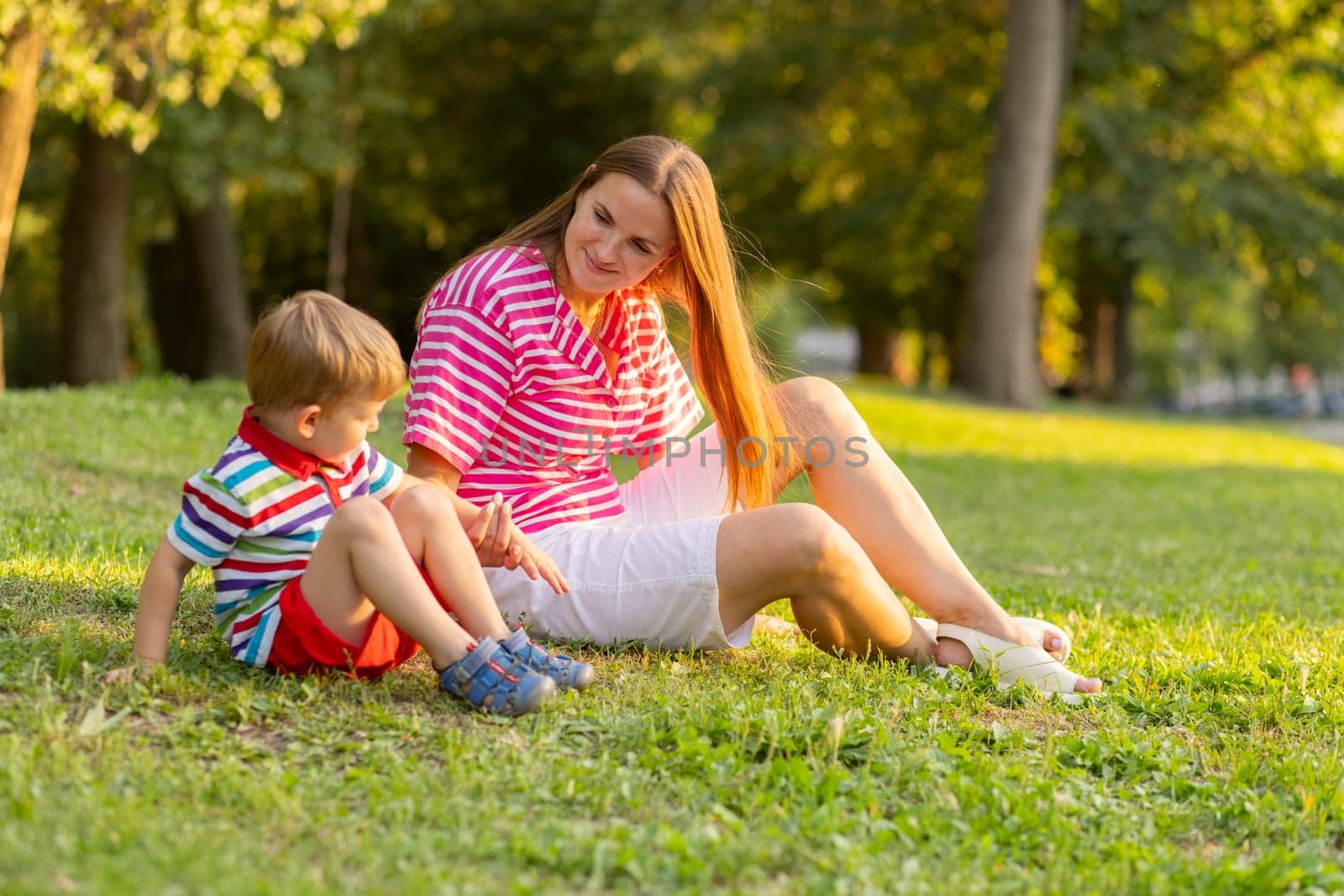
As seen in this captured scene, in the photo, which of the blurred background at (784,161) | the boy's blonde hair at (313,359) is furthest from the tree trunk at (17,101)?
the boy's blonde hair at (313,359)

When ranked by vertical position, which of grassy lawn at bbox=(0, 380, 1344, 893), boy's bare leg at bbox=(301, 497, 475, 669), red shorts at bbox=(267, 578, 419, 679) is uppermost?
boy's bare leg at bbox=(301, 497, 475, 669)

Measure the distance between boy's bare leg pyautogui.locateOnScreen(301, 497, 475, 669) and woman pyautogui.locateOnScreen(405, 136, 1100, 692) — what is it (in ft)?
1.03

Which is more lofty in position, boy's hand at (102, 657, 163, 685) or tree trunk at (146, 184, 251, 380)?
tree trunk at (146, 184, 251, 380)

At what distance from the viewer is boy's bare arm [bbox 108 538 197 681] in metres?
3.29

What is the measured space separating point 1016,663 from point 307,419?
6.83 feet

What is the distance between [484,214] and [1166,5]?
12511 mm

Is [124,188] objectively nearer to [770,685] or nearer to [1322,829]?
[770,685]

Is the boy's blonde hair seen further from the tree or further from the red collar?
the tree

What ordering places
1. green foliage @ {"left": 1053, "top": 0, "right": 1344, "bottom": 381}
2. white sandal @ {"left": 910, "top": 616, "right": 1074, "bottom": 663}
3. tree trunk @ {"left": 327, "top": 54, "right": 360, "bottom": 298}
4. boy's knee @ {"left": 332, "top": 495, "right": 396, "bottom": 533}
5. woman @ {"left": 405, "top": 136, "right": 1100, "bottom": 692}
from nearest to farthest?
1. boy's knee @ {"left": 332, "top": 495, "right": 396, "bottom": 533}
2. woman @ {"left": 405, "top": 136, "right": 1100, "bottom": 692}
3. white sandal @ {"left": 910, "top": 616, "right": 1074, "bottom": 663}
4. tree trunk @ {"left": 327, "top": 54, "right": 360, "bottom": 298}
5. green foliage @ {"left": 1053, "top": 0, "right": 1344, "bottom": 381}

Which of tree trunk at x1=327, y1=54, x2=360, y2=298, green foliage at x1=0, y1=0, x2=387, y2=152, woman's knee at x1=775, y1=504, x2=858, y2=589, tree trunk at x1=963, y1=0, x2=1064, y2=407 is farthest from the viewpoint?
tree trunk at x1=327, y1=54, x2=360, y2=298

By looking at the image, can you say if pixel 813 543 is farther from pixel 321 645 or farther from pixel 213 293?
pixel 213 293

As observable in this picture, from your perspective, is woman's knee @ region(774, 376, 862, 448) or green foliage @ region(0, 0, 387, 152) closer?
woman's knee @ region(774, 376, 862, 448)

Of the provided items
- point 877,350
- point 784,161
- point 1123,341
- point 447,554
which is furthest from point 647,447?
point 877,350

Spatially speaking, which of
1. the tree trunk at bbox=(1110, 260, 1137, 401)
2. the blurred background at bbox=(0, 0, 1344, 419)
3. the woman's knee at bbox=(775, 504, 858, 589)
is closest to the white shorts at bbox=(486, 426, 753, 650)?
the woman's knee at bbox=(775, 504, 858, 589)
